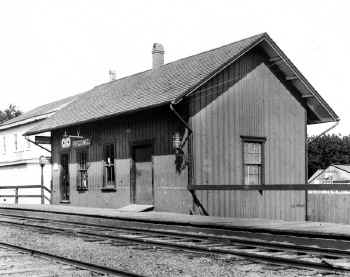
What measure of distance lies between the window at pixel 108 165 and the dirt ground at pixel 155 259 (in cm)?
753

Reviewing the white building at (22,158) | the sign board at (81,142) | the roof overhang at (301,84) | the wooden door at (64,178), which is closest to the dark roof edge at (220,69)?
the roof overhang at (301,84)

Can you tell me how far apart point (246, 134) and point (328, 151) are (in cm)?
6096

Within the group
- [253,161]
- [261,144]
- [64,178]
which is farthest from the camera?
[64,178]

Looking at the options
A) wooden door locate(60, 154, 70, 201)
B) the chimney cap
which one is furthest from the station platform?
the chimney cap

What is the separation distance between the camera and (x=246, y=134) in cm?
1656

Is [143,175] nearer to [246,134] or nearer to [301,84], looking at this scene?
[246,134]

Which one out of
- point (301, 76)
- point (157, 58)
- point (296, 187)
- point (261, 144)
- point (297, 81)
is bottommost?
point (296, 187)

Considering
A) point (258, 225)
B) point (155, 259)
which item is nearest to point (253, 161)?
point (258, 225)

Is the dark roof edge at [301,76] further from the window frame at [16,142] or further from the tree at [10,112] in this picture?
the tree at [10,112]

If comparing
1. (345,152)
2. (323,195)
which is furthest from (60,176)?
(345,152)

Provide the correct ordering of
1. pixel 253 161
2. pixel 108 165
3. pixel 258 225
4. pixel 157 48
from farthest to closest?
pixel 157 48 → pixel 108 165 → pixel 253 161 → pixel 258 225

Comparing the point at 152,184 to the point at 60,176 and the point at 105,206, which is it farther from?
the point at 60,176

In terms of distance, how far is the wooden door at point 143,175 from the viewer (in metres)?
16.7

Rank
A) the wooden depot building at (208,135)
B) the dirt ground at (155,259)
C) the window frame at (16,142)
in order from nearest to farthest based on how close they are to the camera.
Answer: the dirt ground at (155,259)
the wooden depot building at (208,135)
the window frame at (16,142)
